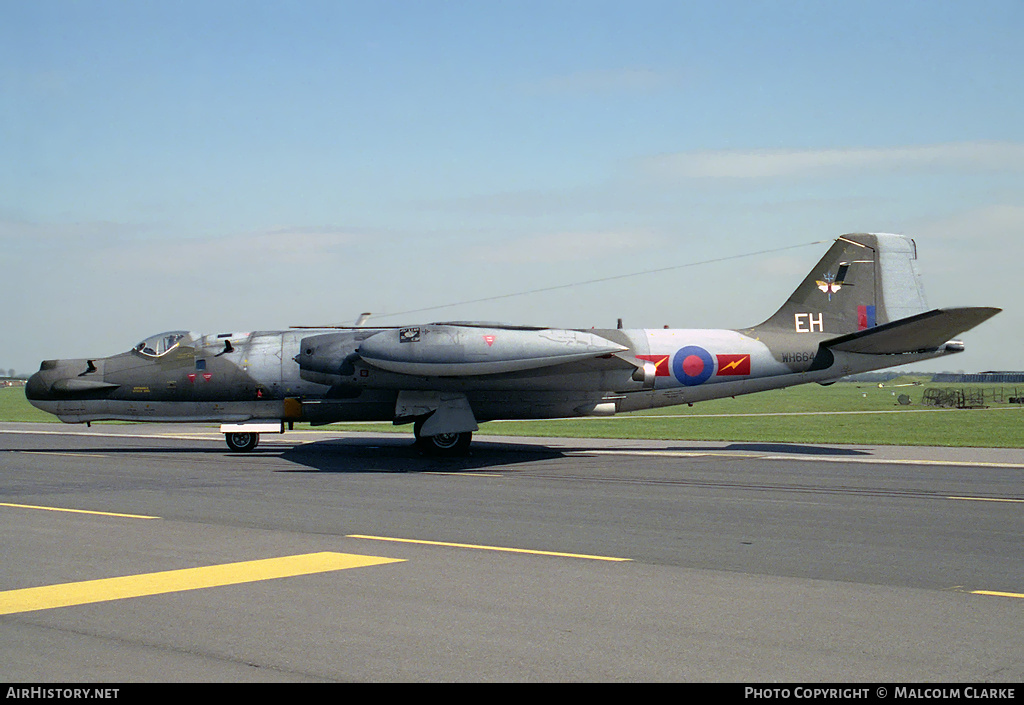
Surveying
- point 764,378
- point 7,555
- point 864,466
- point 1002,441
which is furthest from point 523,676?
point 1002,441

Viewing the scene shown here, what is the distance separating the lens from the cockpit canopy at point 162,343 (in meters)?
25.5

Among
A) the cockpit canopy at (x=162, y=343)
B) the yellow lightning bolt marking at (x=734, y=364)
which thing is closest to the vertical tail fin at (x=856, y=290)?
the yellow lightning bolt marking at (x=734, y=364)

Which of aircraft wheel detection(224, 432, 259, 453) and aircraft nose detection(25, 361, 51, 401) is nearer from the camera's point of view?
aircraft nose detection(25, 361, 51, 401)

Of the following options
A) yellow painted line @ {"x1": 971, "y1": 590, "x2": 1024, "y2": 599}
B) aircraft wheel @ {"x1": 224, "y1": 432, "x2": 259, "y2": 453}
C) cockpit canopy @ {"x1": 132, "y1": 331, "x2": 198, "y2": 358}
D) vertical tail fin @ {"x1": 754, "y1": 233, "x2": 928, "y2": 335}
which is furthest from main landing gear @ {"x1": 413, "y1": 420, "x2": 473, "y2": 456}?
yellow painted line @ {"x1": 971, "y1": 590, "x2": 1024, "y2": 599}

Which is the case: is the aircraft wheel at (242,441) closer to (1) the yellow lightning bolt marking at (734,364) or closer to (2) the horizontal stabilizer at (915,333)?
(1) the yellow lightning bolt marking at (734,364)

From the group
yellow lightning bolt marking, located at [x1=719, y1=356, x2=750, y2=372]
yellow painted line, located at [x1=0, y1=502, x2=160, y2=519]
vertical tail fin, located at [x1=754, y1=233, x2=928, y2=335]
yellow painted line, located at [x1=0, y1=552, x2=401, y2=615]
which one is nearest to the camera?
yellow painted line, located at [x1=0, y1=552, x2=401, y2=615]

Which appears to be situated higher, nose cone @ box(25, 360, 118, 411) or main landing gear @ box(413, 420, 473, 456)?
nose cone @ box(25, 360, 118, 411)

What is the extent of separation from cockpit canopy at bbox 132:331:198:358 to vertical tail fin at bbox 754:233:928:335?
15.7 meters

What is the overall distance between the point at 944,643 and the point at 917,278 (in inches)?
882

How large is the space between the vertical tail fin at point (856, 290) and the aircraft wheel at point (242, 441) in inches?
565

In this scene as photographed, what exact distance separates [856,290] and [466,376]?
11486 millimetres

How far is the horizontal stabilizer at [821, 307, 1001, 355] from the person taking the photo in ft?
75.7

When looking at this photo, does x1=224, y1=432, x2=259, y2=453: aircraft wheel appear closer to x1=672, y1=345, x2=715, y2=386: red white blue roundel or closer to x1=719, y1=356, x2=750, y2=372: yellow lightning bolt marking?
x1=672, y1=345, x2=715, y2=386: red white blue roundel

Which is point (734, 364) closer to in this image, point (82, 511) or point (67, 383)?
point (82, 511)
